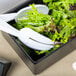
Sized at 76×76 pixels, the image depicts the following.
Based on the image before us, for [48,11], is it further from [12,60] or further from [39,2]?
[12,60]

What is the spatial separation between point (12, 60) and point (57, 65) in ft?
0.57

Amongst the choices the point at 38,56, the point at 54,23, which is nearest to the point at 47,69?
the point at 38,56

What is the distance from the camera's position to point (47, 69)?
79 centimetres

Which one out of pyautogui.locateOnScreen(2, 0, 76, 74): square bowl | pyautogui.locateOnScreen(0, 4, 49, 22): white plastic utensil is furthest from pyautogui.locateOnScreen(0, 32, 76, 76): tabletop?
pyautogui.locateOnScreen(0, 4, 49, 22): white plastic utensil

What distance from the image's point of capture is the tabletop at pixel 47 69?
779mm

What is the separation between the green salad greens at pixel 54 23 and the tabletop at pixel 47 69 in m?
0.09

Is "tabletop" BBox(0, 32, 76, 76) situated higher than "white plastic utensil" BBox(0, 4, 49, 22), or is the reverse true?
"white plastic utensil" BBox(0, 4, 49, 22)

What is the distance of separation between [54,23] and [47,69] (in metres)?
0.18

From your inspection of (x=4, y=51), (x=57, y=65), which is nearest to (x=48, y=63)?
(x=57, y=65)

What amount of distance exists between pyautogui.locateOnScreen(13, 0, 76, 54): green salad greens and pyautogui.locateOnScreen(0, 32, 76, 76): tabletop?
0.28 feet

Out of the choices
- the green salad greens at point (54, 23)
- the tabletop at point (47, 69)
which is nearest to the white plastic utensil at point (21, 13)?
the green salad greens at point (54, 23)

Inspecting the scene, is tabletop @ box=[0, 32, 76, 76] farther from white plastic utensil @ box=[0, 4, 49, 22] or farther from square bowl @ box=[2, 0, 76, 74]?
white plastic utensil @ box=[0, 4, 49, 22]

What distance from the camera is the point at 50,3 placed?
0.82 metres

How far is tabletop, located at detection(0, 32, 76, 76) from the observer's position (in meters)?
0.78
